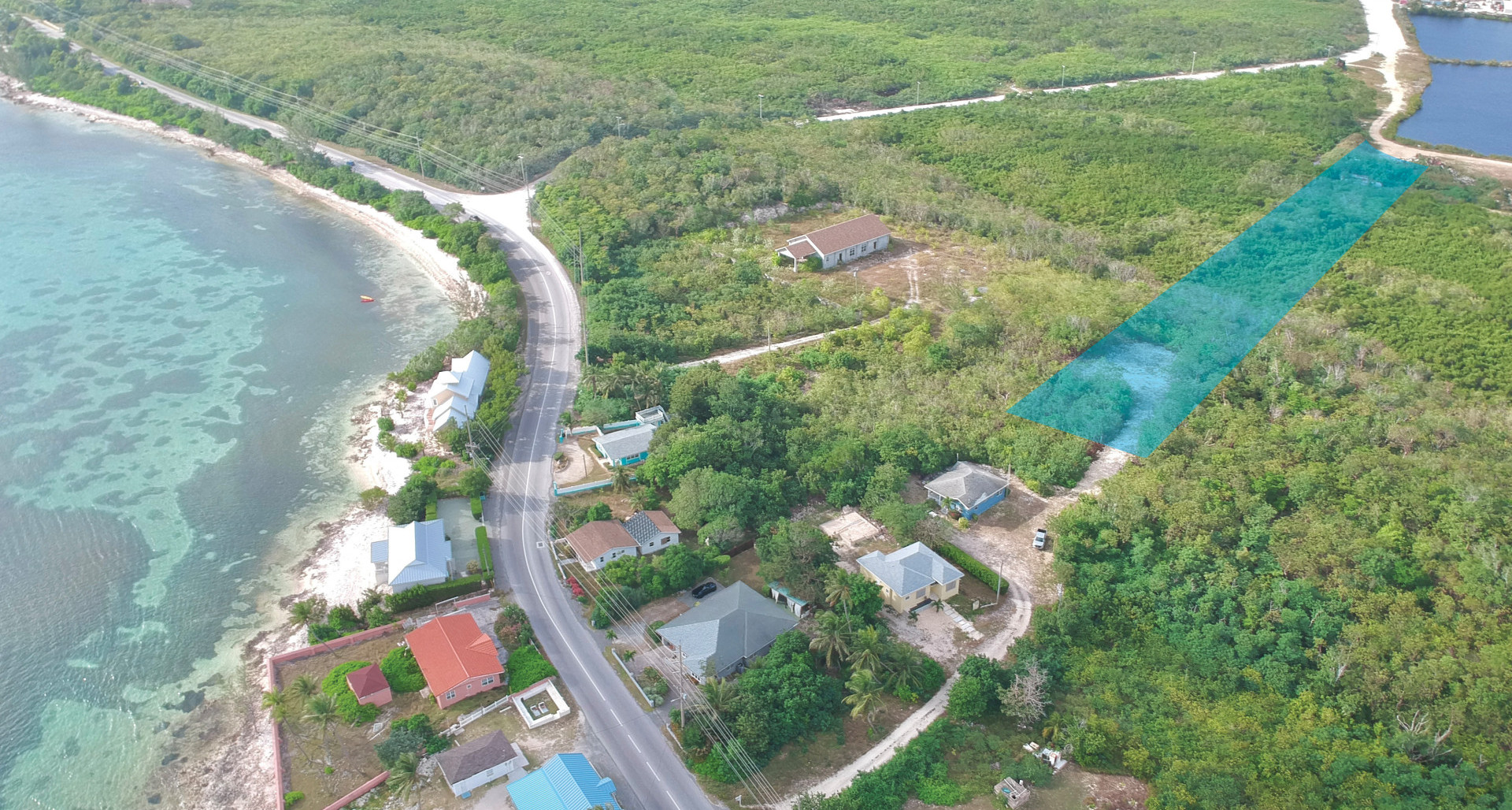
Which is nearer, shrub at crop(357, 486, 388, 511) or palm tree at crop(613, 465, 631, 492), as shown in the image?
palm tree at crop(613, 465, 631, 492)

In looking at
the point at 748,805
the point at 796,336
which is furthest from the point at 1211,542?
the point at 796,336

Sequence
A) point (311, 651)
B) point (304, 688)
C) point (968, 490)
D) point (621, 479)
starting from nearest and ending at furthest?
point (304, 688) → point (311, 651) → point (968, 490) → point (621, 479)

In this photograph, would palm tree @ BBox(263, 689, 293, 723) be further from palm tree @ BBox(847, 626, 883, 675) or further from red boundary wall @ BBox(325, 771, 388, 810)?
palm tree @ BBox(847, 626, 883, 675)

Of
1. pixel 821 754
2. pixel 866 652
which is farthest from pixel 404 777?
pixel 866 652

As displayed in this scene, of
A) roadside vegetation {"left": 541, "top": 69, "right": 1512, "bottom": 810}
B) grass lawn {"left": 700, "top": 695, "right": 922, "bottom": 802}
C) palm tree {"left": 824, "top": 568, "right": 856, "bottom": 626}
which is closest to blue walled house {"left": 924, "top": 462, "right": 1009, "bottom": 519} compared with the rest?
roadside vegetation {"left": 541, "top": 69, "right": 1512, "bottom": 810}

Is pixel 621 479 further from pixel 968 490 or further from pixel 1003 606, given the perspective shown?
pixel 1003 606

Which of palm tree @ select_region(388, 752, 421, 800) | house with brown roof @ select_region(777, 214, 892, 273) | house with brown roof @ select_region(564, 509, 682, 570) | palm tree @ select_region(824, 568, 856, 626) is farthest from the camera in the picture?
house with brown roof @ select_region(777, 214, 892, 273)

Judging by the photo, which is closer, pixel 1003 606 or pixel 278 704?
pixel 278 704
